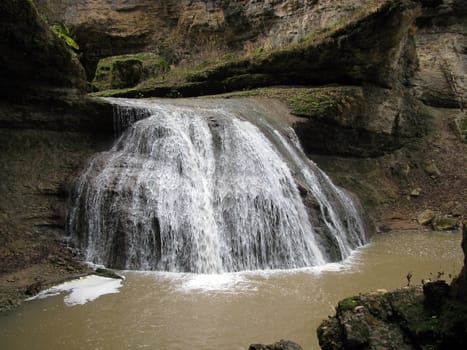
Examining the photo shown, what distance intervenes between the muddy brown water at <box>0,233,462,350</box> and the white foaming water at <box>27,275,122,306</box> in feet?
0.48

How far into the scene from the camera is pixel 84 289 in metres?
6.41

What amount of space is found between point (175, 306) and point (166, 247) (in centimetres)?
240

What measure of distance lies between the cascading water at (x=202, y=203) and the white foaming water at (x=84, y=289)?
956 millimetres

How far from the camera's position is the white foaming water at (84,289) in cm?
601

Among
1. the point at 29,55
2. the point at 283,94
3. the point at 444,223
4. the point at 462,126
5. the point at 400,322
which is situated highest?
the point at 29,55

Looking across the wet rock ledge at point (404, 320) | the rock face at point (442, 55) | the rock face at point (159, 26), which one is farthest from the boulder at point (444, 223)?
the rock face at point (159, 26)

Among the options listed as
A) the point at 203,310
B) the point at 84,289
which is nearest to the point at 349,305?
the point at 203,310

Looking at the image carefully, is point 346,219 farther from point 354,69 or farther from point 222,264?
point 354,69

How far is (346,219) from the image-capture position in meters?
10.5

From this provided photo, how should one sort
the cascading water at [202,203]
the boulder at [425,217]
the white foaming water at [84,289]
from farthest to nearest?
the boulder at [425,217], the cascading water at [202,203], the white foaming water at [84,289]

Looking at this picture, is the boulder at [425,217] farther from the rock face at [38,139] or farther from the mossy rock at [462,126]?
the rock face at [38,139]

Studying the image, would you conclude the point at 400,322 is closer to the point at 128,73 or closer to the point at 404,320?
the point at 404,320

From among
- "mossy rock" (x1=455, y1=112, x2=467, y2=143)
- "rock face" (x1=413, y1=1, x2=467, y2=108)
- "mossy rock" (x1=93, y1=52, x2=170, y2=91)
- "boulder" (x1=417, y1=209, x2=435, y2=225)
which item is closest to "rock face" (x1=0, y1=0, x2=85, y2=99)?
"mossy rock" (x1=93, y1=52, x2=170, y2=91)

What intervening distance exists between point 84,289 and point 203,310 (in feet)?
6.74
